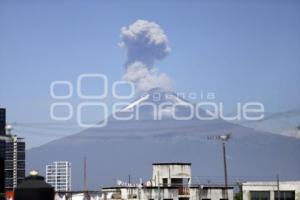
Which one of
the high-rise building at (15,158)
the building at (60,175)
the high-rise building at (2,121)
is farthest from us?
the building at (60,175)

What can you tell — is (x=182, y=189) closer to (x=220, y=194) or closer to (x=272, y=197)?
(x=220, y=194)

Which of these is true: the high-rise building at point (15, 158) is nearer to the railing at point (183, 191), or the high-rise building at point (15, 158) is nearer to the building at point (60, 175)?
the building at point (60, 175)

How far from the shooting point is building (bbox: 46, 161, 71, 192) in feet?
380

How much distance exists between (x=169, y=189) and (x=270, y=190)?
9.60m

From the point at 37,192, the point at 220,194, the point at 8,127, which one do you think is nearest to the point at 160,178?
the point at 220,194

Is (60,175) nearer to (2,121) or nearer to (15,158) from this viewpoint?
(15,158)

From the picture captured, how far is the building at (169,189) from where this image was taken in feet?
173

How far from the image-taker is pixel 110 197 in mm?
51969

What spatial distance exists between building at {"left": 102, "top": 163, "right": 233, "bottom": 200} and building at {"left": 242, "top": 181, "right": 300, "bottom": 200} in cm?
206

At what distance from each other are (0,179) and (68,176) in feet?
360

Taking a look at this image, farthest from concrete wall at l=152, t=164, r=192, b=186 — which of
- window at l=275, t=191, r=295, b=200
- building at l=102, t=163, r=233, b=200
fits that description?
window at l=275, t=191, r=295, b=200

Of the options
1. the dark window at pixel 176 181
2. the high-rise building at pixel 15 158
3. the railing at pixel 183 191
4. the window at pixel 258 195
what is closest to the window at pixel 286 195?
the window at pixel 258 195

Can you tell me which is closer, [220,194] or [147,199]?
[147,199]

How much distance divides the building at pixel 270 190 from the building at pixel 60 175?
62142 mm
